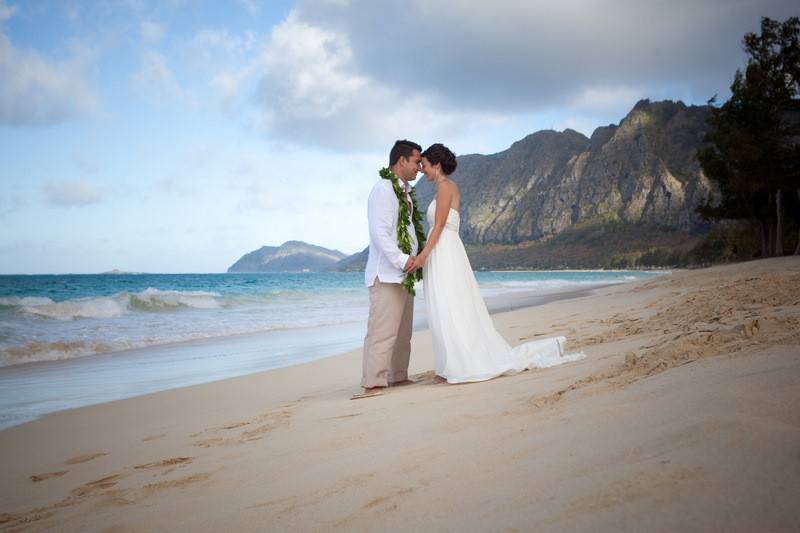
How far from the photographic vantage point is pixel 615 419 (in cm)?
221

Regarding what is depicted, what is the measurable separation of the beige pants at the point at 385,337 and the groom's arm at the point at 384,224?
31 centimetres

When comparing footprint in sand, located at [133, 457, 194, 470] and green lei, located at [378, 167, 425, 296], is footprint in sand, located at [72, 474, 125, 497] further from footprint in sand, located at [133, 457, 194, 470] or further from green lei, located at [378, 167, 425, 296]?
green lei, located at [378, 167, 425, 296]

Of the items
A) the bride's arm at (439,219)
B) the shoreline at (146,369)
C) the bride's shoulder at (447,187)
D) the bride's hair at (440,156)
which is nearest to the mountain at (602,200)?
the shoreline at (146,369)

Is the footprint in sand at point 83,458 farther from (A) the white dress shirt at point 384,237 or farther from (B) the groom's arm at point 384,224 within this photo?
(B) the groom's arm at point 384,224

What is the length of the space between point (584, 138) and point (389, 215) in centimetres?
19129

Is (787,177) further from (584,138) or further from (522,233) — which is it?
(584,138)

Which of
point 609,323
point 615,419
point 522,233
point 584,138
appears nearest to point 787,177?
point 609,323

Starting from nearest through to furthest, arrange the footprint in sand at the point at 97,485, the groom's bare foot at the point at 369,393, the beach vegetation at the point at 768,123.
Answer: the footprint in sand at the point at 97,485 → the groom's bare foot at the point at 369,393 → the beach vegetation at the point at 768,123

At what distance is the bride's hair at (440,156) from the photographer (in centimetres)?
525

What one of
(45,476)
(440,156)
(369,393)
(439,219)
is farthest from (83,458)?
(440,156)

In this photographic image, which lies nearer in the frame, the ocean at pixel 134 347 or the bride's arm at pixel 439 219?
the bride's arm at pixel 439 219

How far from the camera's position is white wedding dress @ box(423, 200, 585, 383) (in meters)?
4.64

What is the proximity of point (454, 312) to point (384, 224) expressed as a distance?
1.08m

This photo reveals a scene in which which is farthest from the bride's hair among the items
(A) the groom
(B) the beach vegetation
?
(B) the beach vegetation
